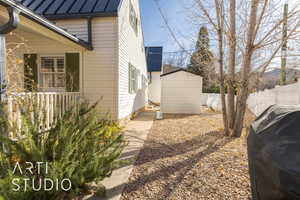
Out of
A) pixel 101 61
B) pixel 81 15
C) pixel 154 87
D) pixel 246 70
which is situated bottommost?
pixel 246 70

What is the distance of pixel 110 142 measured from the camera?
7.76 ft

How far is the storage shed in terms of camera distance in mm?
9750

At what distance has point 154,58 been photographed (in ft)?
66.4

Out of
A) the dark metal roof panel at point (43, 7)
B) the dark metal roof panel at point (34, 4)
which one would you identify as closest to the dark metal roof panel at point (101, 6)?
the dark metal roof panel at point (43, 7)

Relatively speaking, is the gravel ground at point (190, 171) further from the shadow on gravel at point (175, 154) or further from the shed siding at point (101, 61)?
the shed siding at point (101, 61)

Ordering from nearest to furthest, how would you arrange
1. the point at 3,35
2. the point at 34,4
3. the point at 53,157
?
the point at 53,157, the point at 3,35, the point at 34,4

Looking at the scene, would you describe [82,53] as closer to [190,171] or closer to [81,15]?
[81,15]

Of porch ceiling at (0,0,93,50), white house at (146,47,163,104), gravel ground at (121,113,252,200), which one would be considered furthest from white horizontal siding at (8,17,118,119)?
white house at (146,47,163,104)

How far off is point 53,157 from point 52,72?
16.9 feet

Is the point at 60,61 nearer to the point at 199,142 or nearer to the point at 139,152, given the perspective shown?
the point at 139,152

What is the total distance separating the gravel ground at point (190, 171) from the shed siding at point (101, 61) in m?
2.42

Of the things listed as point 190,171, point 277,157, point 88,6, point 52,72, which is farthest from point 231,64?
point 52,72

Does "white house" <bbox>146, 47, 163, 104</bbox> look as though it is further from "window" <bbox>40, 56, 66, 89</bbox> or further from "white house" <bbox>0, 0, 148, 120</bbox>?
"window" <bbox>40, 56, 66, 89</bbox>

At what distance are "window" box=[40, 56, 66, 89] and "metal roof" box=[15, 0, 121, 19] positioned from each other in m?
1.51
